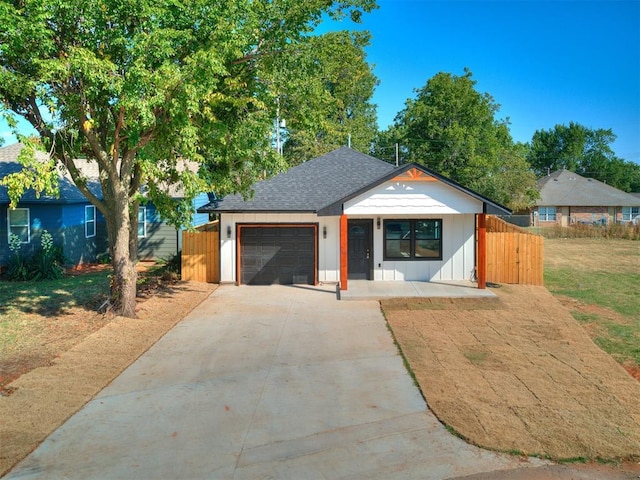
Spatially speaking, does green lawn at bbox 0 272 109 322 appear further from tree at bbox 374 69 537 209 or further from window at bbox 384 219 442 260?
tree at bbox 374 69 537 209

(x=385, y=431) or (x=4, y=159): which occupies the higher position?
(x=4, y=159)

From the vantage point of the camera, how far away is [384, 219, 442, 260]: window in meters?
17.0

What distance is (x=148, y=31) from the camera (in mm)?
10586

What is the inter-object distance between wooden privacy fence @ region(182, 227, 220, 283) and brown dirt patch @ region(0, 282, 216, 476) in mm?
3109

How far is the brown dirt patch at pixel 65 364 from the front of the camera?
259 inches

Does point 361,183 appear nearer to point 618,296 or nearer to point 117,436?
point 618,296

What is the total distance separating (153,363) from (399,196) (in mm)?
8554

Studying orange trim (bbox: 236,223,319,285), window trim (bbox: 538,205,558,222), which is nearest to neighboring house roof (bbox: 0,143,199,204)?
orange trim (bbox: 236,223,319,285)

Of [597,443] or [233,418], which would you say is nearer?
[597,443]

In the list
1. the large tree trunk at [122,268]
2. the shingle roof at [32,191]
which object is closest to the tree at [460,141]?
the shingle roof at [32,191]

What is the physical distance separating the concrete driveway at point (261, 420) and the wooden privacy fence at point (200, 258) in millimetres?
6617

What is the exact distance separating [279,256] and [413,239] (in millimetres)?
4382

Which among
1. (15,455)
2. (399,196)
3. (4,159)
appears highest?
(4,159)

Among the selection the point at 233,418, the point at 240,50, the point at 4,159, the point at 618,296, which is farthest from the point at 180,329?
the point at 4,159
